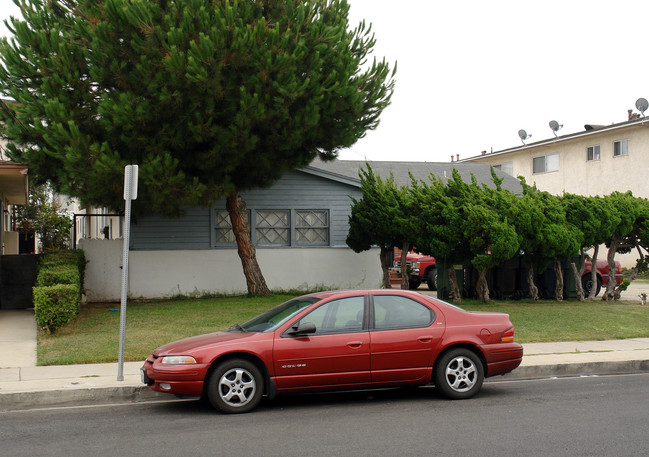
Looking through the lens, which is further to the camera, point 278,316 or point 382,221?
point 382,221

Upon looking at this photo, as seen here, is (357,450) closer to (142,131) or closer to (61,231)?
(142,131)

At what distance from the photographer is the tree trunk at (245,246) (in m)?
19.0

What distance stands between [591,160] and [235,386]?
31084mm

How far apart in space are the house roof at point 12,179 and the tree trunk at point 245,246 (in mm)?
5429

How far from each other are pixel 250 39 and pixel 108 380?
27.1ft

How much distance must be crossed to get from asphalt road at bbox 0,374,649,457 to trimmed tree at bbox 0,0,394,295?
796 centimetres

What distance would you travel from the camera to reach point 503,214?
54.2ft

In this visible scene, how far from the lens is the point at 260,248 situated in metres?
20.8

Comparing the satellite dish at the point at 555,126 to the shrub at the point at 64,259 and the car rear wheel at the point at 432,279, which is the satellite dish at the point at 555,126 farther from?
the shrub at the point at 64,259

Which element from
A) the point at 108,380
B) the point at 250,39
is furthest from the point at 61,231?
the point at 108,380

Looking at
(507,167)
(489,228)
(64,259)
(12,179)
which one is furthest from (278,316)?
(507,167)

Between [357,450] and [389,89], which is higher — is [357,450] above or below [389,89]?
below

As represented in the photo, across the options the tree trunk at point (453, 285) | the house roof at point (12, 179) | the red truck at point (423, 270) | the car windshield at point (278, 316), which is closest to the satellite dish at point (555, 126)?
the red truck at point (423, 270)

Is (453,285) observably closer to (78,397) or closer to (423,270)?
(423,270)
